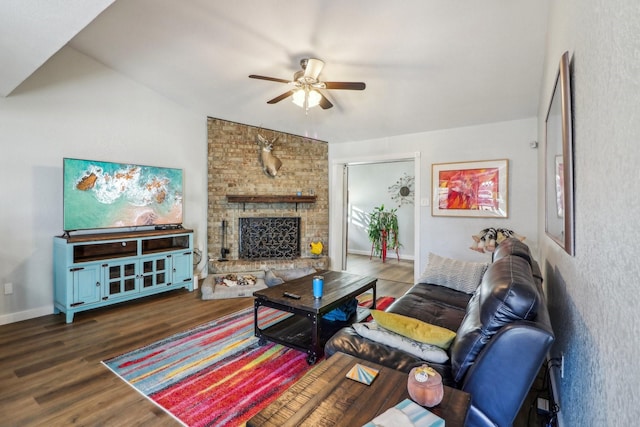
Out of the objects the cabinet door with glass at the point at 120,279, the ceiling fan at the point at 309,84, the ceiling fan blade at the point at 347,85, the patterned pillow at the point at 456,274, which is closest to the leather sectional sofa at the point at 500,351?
the patterned pillow at the point at 456,274

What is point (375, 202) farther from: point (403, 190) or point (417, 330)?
point (417, 330)

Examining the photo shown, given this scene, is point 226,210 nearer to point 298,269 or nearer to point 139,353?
point 298,269

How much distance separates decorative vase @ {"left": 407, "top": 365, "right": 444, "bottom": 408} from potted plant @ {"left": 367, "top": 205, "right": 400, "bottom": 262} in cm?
576

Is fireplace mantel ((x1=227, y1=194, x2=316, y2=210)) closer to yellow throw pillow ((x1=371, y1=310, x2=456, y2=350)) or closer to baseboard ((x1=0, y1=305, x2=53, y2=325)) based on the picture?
baseboard ((x1=0, y1=305, x2=53, y2=325))

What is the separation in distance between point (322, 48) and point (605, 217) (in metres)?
2.76

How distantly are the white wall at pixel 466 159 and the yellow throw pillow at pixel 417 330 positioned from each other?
296 cm

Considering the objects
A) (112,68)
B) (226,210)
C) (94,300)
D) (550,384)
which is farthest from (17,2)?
(550,384)

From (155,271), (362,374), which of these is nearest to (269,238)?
(155,271)

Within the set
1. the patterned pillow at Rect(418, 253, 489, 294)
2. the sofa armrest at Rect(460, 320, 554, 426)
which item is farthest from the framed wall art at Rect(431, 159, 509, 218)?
the sofa armrest at Rect(460, 320, 554, 426)

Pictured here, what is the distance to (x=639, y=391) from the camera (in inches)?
24.5

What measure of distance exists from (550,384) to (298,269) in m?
3.45

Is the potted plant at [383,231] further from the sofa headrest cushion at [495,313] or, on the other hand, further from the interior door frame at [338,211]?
the sofa headrest cushion at [495,313]

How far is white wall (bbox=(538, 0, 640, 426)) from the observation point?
68cm

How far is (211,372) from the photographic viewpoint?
2.26 meters
